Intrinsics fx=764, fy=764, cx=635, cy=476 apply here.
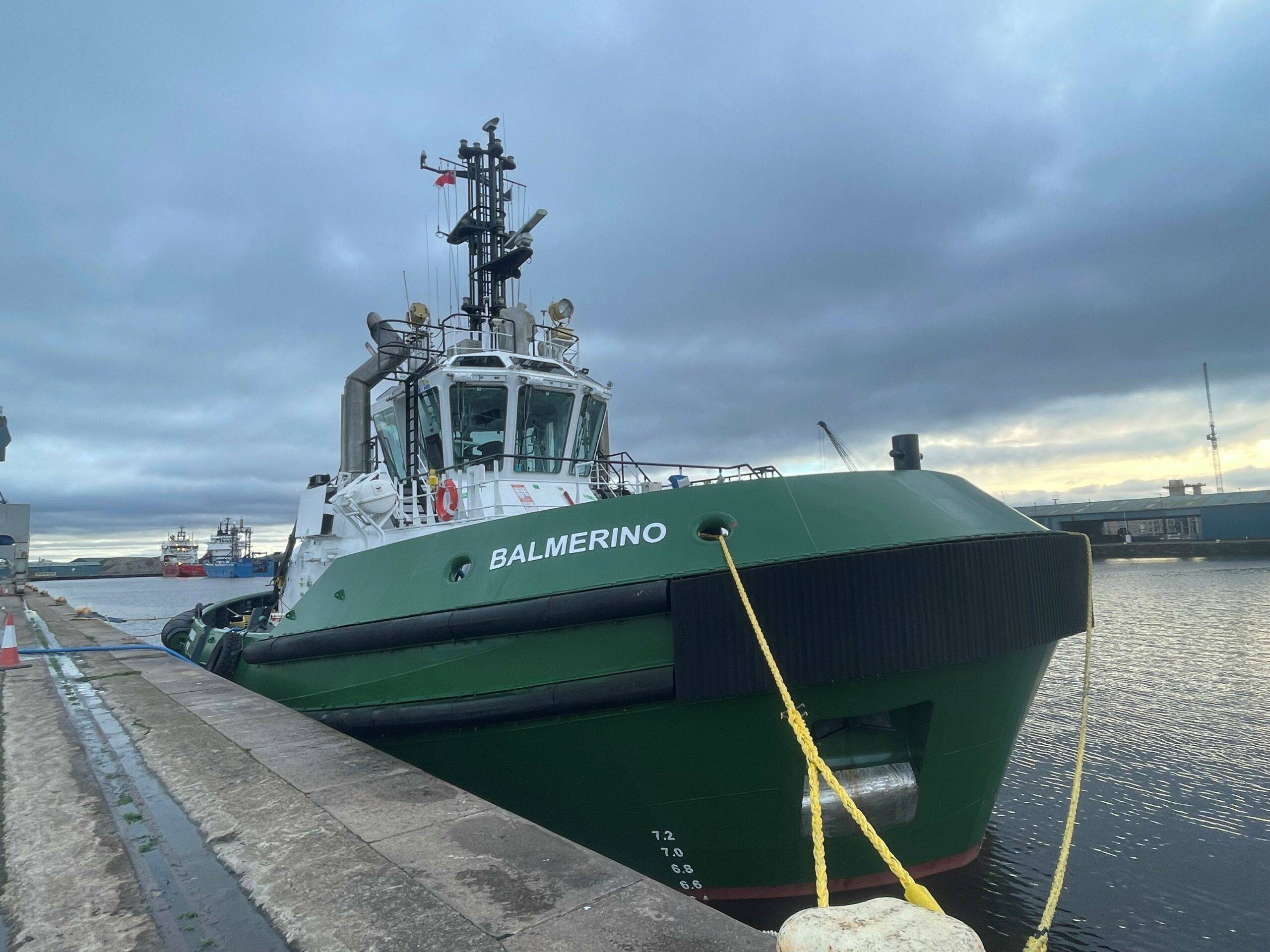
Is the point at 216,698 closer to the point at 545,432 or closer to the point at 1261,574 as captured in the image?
the point at 545,432

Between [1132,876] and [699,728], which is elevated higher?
[699,728]

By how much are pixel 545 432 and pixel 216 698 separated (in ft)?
11.7

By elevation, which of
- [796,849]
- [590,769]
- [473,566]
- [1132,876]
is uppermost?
[473,566]

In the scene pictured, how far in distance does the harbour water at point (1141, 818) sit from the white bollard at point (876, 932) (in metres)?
2.83

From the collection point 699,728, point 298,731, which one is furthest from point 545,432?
point 699,728

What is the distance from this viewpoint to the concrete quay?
232cm

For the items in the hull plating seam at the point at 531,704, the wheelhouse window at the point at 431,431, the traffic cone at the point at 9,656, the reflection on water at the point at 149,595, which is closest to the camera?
the hull plating seam at the point at 531,704

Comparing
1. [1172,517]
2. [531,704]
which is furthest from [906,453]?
[1172,517]

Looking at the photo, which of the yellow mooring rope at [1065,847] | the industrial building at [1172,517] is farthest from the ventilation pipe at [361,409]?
the industrial building at [1172,517]

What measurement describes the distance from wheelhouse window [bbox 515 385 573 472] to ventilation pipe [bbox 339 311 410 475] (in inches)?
124

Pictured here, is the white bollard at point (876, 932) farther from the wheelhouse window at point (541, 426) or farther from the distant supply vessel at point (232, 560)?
the distant supply vessel at point (232, 560)

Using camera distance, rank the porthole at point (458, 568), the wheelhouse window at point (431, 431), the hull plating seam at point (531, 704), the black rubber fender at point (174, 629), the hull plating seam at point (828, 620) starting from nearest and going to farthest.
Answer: the hull plating seam at point (828, 620)
the hull plating seam at point (531, 704)
the porthole at point (458, 568)
the wheelhouse window at point (431, 431)
the black rubber fender at point (174, 629)

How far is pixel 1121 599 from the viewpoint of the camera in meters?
25.8

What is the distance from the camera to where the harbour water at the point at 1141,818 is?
5000mm
